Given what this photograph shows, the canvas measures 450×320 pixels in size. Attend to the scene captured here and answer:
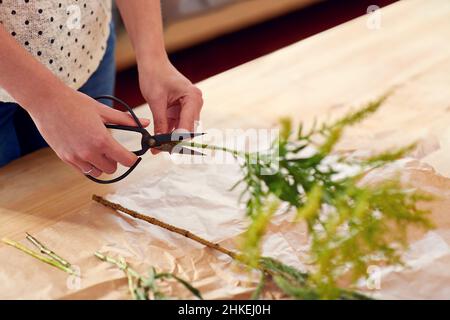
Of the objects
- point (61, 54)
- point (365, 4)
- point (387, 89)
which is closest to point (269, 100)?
point (387, 89)

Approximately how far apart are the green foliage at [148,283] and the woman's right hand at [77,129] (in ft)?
0.50

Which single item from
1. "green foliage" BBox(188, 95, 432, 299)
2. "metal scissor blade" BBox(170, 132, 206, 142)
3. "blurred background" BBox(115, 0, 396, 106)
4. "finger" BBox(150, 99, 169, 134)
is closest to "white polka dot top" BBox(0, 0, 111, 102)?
"finger" BBox(150, 99, 169, 134)

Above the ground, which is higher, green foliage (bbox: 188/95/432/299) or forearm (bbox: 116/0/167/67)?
forearm (bbox: 116/0/167/67)

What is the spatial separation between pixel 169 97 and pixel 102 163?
18cm

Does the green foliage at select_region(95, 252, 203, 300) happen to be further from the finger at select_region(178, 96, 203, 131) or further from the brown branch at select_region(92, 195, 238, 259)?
the finger at select_region(178, 96, 203, 131)

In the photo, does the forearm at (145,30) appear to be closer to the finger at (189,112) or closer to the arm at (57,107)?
the finger at (189,112)

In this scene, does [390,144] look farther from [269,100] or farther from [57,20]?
[57,20]

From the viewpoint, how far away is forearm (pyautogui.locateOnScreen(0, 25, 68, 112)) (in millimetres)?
827

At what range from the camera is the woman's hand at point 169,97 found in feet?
3.13

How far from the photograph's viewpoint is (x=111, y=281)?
75 centimetres

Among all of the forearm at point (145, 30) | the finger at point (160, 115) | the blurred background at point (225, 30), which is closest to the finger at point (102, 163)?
the finger at point (160, 115)

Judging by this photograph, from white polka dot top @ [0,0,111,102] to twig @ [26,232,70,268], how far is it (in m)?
0.28

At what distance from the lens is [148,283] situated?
0.72 metres

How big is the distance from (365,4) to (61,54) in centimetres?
285
